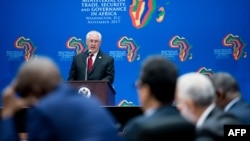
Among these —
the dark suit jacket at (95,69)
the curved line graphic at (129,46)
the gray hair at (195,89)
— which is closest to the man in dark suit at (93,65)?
the dark suit jacket at (95,69)

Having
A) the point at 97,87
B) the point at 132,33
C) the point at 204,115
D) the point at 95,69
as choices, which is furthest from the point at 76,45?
the point at 204,115

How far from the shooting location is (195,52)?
446 inches

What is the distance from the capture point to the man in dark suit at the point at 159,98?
3.16 meters

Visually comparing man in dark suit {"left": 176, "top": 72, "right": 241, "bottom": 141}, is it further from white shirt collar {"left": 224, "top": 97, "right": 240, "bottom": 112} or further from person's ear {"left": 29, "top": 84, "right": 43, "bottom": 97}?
person's ear {"left": 29, "top": 84, "right": 43, "bottom": 97}

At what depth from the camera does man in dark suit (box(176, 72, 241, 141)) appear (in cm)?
395

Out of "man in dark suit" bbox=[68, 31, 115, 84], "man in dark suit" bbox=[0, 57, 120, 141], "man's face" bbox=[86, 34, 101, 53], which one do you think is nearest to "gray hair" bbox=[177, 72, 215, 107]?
"man in dark suit" bbox=[0, 57, 120, 141]

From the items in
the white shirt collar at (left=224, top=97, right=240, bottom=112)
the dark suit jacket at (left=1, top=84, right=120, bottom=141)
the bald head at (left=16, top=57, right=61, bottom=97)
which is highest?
the bald head at (left=16, top=57, right=61, bottom=97)

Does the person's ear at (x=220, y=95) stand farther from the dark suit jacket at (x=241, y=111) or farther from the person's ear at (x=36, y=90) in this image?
the person's ear at (x=36, y=90)

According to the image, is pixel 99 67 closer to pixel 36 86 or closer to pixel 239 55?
pixel 239 55

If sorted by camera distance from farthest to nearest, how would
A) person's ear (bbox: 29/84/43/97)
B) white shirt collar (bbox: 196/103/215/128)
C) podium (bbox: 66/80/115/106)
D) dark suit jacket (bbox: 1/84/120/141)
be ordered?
podium (bbox: 66/80/115/106) < white shirt collar (bbox: 196/103/215/128) < person's ear (bbox: 29/84/43/97) < dark suit jacket (bbox: 1/84/120/141)

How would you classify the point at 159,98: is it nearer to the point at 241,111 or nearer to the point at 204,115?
the point at 204,115

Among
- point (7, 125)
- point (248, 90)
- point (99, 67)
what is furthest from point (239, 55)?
point (7, 125)

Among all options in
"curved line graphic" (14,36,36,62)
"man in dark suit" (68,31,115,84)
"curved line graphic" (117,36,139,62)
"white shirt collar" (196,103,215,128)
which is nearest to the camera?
"white shirt collar" (196,103,215,128)

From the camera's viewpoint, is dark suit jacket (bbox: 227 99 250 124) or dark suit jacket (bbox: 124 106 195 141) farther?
dark suit jacket (bbox: 227 99 250 124)
